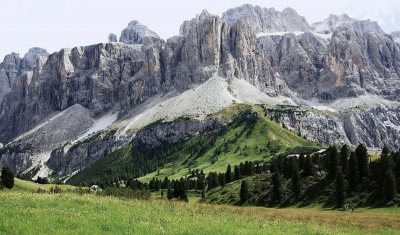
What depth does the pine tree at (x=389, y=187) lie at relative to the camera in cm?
6500

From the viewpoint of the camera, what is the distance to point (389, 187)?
65.5 m

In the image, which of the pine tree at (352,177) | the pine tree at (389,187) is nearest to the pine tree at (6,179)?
the pine tree at (352,177)

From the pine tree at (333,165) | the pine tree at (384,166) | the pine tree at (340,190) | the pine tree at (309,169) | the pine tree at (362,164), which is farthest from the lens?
the pine tree at (309,169)

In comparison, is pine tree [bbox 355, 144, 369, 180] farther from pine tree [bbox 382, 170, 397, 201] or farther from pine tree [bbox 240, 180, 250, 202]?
pine tree [bbox 240, 180, 250, 202]

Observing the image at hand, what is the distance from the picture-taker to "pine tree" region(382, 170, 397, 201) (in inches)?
2559

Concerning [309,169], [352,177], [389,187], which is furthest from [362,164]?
[389,187]

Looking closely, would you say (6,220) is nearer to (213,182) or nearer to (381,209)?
(381,209)

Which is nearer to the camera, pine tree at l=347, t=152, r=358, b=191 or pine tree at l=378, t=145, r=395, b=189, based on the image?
pine tree at l=378, t=145, r=395, b=189

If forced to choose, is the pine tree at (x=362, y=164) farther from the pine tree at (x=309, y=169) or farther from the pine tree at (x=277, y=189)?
the pine tree at (x=277, y=189)

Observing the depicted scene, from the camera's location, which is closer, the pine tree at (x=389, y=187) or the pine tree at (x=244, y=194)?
the pine tree at (x=389, y=187)

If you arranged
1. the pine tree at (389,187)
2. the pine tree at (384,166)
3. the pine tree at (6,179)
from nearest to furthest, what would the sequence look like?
the pine tree at (389,187) < the pine tree at (384,166) < the pine tree at (6,179)

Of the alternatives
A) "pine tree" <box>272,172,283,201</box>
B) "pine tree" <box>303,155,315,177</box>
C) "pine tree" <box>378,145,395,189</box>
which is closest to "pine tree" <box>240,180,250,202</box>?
"pine tree" <box>272,172,283,201</box>

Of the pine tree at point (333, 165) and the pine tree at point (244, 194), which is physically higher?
the pine tree at point (333, 165)

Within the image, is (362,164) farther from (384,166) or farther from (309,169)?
(309,169)
